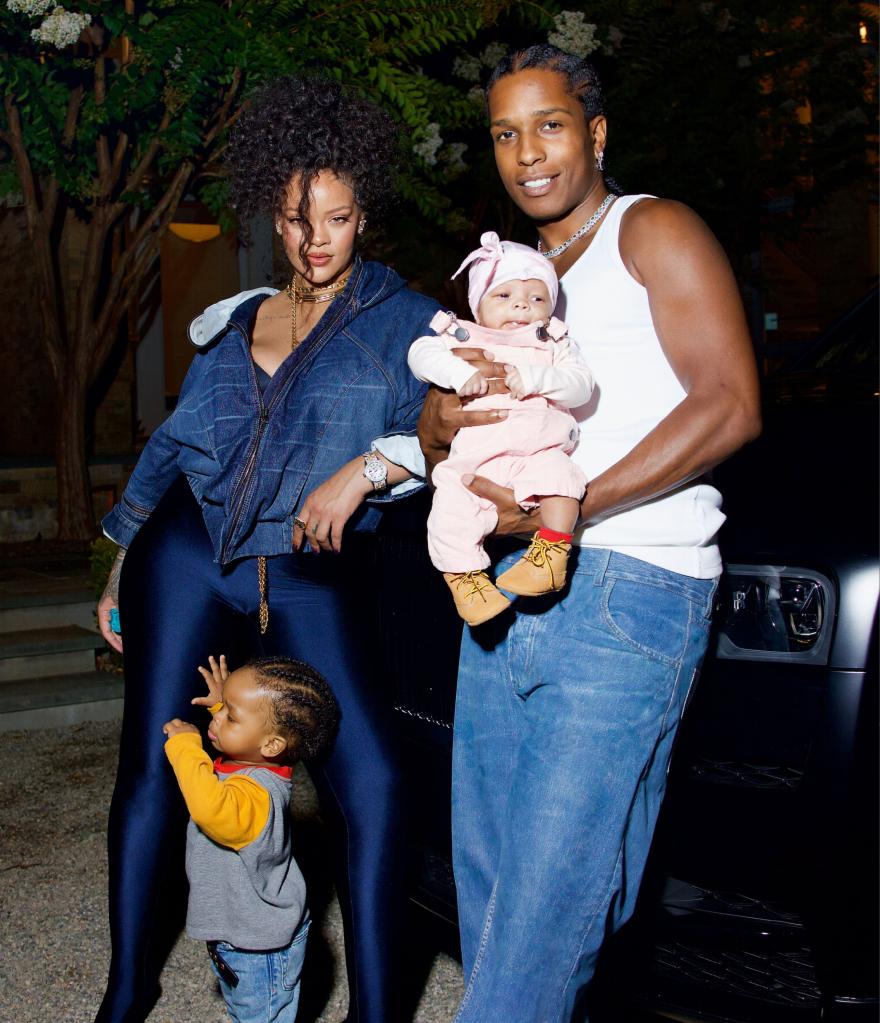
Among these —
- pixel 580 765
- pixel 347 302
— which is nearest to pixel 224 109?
pixel 347 302

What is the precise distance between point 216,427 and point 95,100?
20.9 feet

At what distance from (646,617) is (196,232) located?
45.8 feet

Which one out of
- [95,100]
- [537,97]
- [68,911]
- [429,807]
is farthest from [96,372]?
[537,97]

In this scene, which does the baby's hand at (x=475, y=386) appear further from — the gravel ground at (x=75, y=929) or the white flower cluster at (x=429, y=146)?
the white flower cluster at (x=429, y=146)

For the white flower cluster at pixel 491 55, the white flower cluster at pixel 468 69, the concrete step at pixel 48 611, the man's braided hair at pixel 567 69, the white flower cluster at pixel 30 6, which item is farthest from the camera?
the white flower cluster at pixel 491 55

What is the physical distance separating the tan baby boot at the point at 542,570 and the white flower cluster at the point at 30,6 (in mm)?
6381

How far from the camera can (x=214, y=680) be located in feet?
8.38

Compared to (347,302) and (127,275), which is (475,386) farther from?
(127,275)

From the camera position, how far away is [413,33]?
7.21m

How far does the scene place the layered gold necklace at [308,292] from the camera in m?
2.55

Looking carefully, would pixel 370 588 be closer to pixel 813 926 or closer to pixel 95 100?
pixel 813 926

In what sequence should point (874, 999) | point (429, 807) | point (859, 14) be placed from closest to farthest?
point (874, 999), point (429, 807), point (859, 14)

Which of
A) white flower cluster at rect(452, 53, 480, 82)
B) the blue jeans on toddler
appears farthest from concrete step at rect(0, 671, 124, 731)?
white flower cluster at rect(452, 53, 480, 82)

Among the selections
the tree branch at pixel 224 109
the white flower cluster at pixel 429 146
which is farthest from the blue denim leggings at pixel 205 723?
the white flower cluster at pixel 429 146
